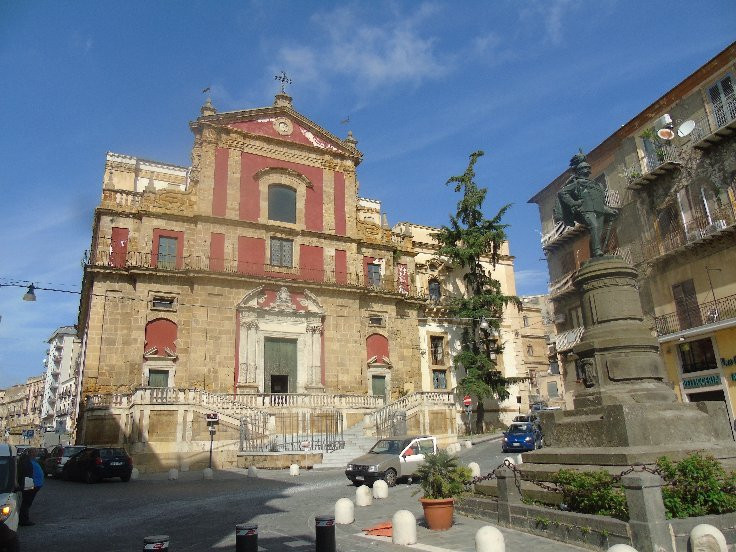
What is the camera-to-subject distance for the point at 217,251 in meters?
29.6

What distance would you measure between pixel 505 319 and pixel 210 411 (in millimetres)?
23374

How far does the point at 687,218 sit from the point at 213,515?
22233mm

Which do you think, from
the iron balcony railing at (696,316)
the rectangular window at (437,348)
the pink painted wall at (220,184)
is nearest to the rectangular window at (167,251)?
the pink painted wall at (220,184)

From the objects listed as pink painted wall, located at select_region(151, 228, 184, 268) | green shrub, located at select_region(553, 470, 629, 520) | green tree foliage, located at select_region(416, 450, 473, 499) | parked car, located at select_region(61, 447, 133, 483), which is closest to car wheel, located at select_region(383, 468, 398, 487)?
green tree foliage, located at select_region(416, 450, 473, 499)

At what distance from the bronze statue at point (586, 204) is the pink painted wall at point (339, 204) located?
2218 cm

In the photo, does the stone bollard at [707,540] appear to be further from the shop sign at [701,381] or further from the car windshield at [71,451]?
the car windshield at [71,451]

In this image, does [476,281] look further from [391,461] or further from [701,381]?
[391,461]

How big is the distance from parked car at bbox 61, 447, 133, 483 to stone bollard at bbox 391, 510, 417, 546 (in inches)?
594

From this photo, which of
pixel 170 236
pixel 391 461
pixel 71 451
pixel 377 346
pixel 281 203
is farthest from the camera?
pixel 377 346

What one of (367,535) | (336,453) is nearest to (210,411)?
(336,453)

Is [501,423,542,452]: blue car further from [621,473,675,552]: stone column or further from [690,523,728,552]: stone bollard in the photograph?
[690,523,728,552]: stone bollard

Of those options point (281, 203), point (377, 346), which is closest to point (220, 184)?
point (281, 203)

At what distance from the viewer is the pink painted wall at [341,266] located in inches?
1275

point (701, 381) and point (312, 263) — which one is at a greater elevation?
point (312, 263)
